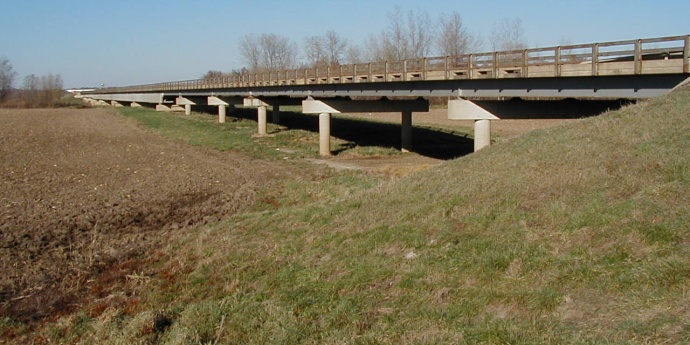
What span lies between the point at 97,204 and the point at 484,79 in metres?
13.3

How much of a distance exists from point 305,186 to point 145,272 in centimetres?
1097

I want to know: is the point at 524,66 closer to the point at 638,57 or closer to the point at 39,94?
the point at 638,57

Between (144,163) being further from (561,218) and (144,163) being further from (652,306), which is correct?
(652,306)

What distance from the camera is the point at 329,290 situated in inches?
386

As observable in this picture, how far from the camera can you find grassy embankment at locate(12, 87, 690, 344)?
767 centimetres

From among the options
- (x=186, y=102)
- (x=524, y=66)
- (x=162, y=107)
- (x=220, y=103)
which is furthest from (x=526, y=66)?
(x=162, y=107)

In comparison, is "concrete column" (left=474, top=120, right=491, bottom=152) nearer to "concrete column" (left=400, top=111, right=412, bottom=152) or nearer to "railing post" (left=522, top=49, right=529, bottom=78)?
"railing post" (left=522, top=49, right=529, bottom=78)

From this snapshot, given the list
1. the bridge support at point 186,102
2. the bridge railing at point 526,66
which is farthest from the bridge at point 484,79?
the bridge support at point 186,102

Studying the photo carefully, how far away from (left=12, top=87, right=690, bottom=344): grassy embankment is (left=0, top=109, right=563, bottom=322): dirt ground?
1.21 m

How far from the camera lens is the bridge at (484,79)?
1775 centimetres

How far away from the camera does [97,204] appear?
19.2 m

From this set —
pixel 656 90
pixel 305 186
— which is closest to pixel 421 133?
pixel 305 186

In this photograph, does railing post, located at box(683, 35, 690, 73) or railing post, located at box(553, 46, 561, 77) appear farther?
railing post, located at box(553, 46, 561, 77)

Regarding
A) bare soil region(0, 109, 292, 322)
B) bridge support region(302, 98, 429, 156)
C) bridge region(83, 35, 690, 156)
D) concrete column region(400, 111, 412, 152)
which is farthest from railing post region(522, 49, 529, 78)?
concrete column region(400, 111, 412, 152)
